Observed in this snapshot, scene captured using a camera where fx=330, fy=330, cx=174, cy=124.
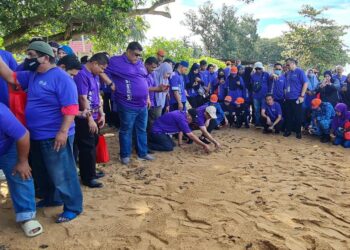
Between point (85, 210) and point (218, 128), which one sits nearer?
point (85, 210)

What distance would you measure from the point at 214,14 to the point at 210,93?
28.9 metres

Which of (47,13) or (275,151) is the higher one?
(47,13)

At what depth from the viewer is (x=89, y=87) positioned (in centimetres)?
414

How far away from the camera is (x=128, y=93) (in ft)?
16.5

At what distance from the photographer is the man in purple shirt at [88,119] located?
404cm

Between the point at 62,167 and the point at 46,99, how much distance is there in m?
0.67

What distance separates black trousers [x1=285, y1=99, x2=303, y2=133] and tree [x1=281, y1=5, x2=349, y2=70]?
20.4 meters

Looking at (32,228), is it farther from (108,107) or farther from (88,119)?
(108,107)

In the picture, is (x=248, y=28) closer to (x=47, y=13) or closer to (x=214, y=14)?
(x=214, y=14)

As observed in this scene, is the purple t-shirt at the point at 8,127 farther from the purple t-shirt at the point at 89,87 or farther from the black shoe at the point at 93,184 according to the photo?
the black shoe at the point at 93,184

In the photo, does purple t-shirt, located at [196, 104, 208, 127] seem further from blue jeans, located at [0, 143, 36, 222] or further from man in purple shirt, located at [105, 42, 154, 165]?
blue jeans, located at [0, 143, 36, 222]

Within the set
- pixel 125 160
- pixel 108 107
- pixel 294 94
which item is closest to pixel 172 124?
pixel 125 160

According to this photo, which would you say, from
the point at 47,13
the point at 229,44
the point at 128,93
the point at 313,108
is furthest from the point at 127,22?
the point at 229,44

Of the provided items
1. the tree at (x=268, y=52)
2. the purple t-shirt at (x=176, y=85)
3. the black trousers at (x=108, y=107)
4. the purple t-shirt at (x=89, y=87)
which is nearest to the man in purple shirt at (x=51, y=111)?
the purple t-shirt at (x=89, y=87)
